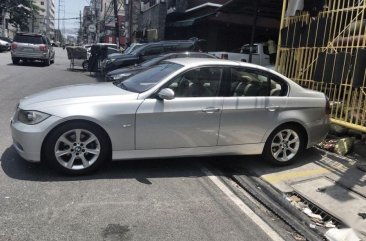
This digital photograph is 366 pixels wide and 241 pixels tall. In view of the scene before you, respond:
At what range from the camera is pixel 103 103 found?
18.3ft

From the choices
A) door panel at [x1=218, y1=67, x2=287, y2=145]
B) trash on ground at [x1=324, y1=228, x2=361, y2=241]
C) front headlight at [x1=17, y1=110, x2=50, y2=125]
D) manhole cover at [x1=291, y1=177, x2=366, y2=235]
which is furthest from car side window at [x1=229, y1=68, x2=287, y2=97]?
front headlight at [x1=17, y1=110, x2=50, y2=125]

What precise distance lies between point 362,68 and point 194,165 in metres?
3.17

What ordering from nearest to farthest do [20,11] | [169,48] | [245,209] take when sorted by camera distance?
[245,209]
[169,48]
[20,11]

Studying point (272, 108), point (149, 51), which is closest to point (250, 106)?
point (272, 108)

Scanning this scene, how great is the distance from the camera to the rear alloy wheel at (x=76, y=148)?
541 cm

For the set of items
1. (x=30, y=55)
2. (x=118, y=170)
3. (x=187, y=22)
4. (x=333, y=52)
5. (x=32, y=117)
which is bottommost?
(x=118, y=170)

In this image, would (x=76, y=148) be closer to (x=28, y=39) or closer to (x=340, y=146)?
(x=340, y=146)

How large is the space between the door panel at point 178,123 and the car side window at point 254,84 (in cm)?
38

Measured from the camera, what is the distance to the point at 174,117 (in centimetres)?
579

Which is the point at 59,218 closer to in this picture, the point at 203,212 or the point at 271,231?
the point at 203,212

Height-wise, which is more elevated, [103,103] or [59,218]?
[103,103]

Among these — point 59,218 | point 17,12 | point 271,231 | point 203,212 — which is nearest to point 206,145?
point 203,212

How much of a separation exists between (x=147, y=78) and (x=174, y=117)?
2.92ft

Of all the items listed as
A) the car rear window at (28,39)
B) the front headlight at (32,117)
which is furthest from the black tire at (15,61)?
the front headlight at (32,117)
